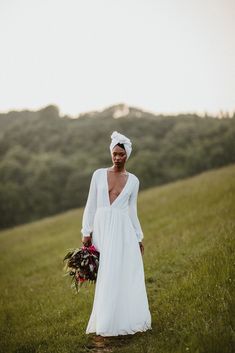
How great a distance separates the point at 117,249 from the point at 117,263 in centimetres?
23

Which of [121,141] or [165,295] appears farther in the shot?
[165,295]

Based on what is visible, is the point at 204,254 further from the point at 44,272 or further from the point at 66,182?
the point at 66,182

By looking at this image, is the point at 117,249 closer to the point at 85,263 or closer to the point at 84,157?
the point at 85,263

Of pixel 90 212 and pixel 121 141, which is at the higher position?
pixel 121 141

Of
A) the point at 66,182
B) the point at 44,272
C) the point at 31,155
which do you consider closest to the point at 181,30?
the point at 44,272

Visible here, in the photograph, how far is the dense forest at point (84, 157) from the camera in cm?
6656

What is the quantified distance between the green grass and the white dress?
363mm

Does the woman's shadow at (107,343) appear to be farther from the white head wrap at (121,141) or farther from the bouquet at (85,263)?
the white head wrap at (121,141)

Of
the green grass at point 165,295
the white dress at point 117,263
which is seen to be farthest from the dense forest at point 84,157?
the white dress at point 117,263

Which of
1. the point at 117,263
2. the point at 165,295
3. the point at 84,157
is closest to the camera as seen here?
the point at 117,263

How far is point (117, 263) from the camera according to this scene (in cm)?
673

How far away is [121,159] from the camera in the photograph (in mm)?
6934

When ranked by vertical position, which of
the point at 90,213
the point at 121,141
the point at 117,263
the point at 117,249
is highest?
the point at 121,141

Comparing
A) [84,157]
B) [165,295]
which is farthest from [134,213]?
[84,157]
